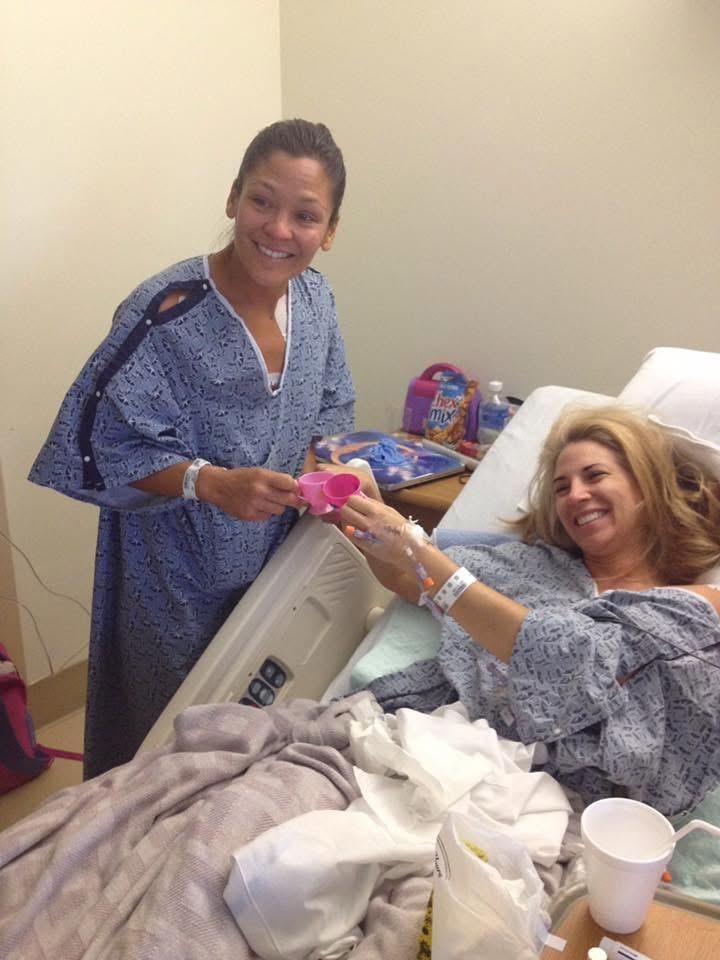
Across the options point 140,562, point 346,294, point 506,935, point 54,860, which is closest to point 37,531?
point 140,562

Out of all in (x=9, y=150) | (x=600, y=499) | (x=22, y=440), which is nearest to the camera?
(x=600, y=499)

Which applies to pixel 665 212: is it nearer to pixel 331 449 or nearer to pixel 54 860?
pixel 331 449

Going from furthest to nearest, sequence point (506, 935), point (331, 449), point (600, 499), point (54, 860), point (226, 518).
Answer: point (331, 449)
point (226, 518)
point (600, 499)
point (54, 860)
point (506, 935)

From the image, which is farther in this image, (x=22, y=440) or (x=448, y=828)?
(x=22, y=440)

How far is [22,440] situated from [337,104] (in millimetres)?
1474

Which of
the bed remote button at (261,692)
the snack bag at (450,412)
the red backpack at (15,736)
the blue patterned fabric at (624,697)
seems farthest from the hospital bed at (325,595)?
the red backpack at (15,736)

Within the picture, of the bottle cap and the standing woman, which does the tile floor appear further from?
the bottle cap

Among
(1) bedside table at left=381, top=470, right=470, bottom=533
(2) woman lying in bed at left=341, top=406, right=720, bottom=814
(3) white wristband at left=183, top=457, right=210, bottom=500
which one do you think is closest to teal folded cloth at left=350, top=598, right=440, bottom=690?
(2) woman lying in bed at left=341, top=406, right=720, bottom=814

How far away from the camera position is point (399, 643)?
1.58 meters

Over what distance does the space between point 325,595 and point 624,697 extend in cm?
59

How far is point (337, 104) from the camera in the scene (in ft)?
9.01

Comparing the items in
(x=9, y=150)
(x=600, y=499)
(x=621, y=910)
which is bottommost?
(x=621, y=910)

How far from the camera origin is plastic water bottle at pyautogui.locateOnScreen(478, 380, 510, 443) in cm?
255

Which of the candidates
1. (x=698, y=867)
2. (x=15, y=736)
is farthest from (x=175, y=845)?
(x=15, y=736)
